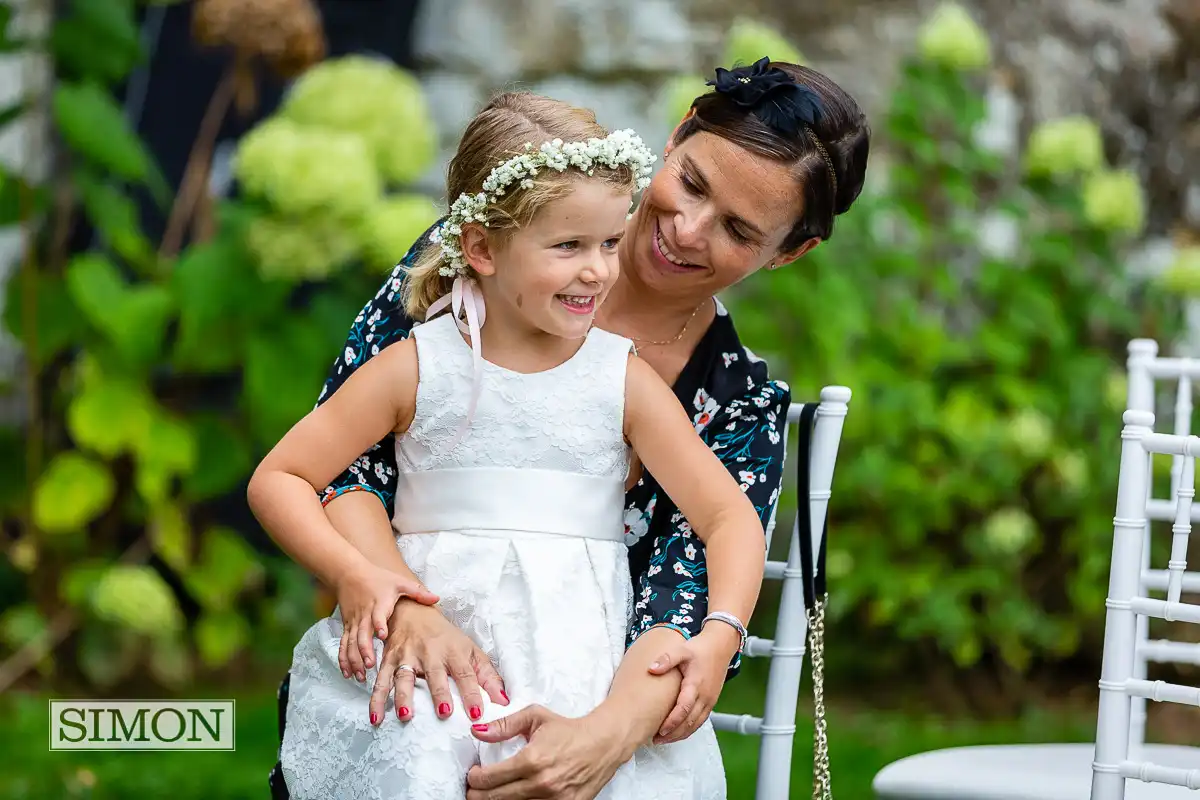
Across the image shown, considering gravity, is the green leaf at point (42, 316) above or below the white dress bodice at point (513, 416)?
above

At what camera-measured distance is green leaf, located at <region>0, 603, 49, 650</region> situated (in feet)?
11.5

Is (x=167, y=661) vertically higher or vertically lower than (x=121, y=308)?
lower

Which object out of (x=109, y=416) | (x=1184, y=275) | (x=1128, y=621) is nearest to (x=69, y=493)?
(x=109, y=416)

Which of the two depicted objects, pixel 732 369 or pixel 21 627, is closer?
pixel 732 369

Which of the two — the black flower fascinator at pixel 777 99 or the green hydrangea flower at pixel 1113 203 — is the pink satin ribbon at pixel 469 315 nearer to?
the black flower fascinator at pixel 777 99

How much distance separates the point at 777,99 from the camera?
6.10 ft

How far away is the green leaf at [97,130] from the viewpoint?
3.47 meters

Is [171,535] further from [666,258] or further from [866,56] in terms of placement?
[866,56]

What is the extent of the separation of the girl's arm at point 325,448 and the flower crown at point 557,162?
18 centimetres

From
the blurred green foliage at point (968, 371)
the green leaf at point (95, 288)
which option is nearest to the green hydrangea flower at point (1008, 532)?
the blurred green foliage at point (968, 371)

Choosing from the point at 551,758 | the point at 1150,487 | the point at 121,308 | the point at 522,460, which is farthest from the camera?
the point at 121,308

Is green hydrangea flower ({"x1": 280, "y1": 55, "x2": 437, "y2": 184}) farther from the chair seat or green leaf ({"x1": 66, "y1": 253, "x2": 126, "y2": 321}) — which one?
the chair seat

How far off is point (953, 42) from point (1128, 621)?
225cm

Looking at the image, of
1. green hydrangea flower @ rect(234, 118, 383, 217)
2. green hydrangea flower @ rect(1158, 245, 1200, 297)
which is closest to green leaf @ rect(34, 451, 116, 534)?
green hydrangea flower @ rect(234, 118, 383, 217)
